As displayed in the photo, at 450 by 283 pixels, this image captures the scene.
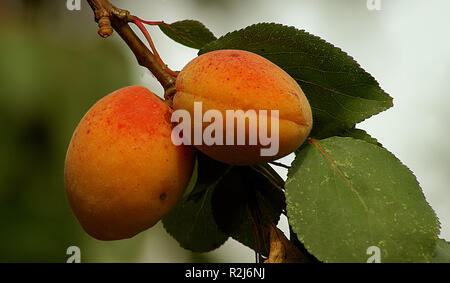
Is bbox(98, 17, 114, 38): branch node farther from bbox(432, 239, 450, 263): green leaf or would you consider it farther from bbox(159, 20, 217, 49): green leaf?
bbox(432, 239, 450, 263): green leaf

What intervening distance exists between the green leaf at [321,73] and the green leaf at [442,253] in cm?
17

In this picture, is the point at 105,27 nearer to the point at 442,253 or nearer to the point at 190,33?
the point at 190,33

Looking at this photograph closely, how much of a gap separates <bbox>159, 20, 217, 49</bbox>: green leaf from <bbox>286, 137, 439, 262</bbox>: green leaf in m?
0.25

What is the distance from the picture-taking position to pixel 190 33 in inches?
28.1

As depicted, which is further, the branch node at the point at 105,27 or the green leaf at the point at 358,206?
the branch node at the point at 105,27

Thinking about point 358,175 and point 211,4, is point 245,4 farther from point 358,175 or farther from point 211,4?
point 358,175

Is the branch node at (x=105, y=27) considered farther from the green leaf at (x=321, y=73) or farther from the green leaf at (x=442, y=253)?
the green leaf at (x=442, y=253)

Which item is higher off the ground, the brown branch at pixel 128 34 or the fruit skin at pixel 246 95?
the brown branch at pixel 128 34

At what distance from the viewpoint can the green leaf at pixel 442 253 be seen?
0.52m

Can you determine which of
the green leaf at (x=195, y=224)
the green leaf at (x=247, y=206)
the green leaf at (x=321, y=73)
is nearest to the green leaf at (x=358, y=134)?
the green leaf at (x=321, y=73)

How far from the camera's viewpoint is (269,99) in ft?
1.67

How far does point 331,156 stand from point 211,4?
1350 mm

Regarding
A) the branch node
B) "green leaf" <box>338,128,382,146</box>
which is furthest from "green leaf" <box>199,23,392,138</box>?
the branch node
